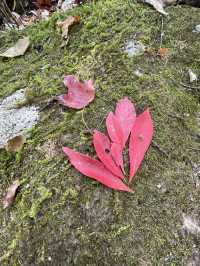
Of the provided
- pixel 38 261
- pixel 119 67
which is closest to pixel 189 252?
pixel 38 261

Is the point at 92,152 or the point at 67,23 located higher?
the point at 67,23

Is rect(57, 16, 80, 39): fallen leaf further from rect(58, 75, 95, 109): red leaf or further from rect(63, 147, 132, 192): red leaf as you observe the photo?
rect(63, 147, 132, 192): red leaf

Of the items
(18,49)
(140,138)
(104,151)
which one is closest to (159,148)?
(140,138)

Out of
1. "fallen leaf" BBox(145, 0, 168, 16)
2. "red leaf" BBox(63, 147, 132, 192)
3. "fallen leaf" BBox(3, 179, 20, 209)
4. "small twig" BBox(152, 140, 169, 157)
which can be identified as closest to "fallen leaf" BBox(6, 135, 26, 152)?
"fallen leaf" BBox(3, 179, 20, 209)

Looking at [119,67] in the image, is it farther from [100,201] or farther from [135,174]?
[100,201]

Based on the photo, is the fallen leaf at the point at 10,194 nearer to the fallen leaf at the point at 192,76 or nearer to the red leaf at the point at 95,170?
the red leaf at the point at 95,170

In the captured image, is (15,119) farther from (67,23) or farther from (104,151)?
(67,23)
